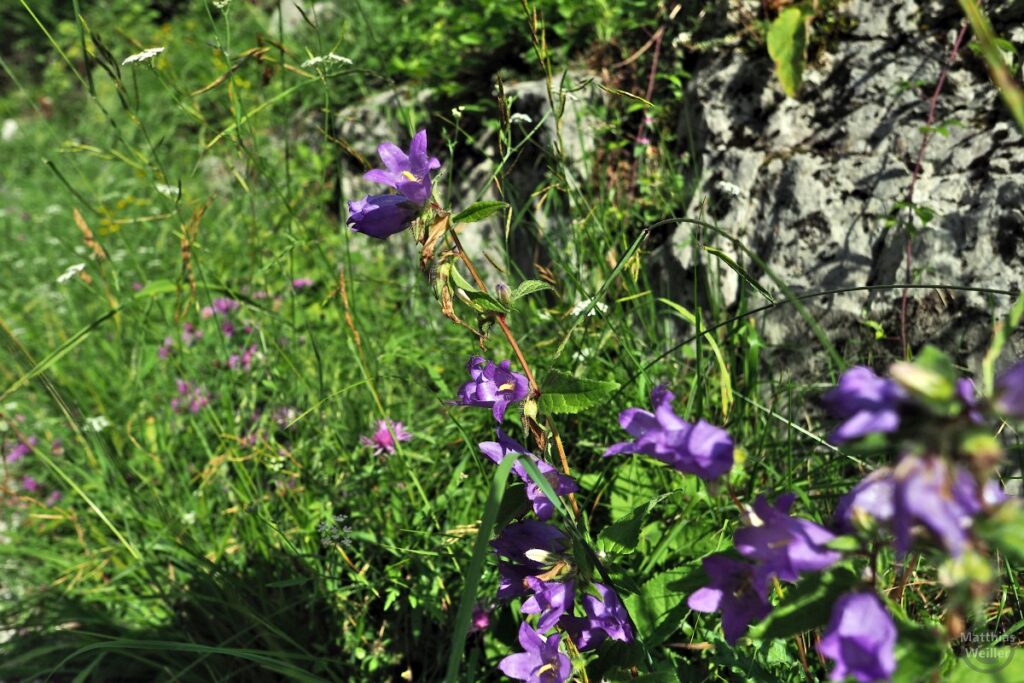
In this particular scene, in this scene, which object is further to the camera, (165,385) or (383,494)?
(165,385)

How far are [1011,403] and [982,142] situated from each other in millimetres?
1504

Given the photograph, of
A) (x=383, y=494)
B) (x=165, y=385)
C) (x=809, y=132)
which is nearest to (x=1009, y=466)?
(x=809, y=132)

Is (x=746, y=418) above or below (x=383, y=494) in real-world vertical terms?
above

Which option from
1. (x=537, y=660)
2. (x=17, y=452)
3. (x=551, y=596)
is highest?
(x=551, y=596)

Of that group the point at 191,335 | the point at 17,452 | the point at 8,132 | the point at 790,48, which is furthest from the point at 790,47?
the point at 8,132

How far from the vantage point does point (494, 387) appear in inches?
40.4

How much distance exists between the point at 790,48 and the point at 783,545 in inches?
68.0

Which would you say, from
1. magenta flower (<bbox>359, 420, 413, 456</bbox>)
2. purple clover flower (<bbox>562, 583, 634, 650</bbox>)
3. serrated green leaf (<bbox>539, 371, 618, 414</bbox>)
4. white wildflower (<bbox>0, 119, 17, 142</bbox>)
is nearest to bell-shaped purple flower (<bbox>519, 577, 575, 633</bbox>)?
purple clover flower (<bbox>562, 583, 634, 650</bbox>)

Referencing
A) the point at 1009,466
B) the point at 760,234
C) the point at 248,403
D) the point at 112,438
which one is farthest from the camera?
the point at 112,438

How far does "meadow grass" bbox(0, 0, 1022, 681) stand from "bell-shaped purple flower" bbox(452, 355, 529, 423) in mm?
85

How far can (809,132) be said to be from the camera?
201cm

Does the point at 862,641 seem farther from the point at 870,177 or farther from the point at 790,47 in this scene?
the point at 790,47

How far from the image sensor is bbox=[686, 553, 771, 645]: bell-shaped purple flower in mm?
708

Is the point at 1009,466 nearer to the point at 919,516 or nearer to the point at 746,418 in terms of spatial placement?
the point at 746,418
